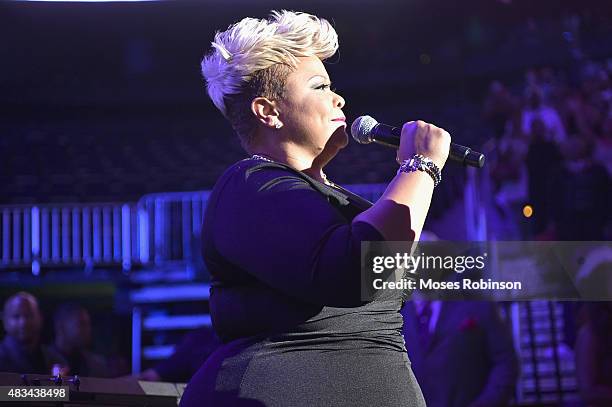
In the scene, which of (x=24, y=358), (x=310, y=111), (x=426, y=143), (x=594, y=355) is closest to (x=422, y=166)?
(x=426, y=143)

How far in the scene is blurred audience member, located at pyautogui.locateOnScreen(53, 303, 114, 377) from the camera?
16.4 feet

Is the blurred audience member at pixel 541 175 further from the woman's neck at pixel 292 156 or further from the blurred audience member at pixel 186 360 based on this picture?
the woman's neck at pixel 292 156

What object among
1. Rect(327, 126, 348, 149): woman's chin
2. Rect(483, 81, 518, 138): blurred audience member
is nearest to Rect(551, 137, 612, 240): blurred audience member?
Rect(483, 81, 518, 138): blurred audience member

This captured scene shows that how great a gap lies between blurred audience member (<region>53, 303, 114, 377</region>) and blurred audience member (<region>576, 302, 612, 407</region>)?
2596 millimetres

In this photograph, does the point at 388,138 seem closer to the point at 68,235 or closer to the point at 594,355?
the point at 594,355

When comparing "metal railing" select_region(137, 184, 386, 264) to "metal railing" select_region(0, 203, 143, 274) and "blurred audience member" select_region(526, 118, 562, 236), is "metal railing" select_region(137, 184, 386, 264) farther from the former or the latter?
"blurred audience member" select_region(526, 118, 562, 236)

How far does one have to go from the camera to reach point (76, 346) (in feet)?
16.8

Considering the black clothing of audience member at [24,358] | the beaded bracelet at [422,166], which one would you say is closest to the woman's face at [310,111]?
the beaded bracelet at [422,166]

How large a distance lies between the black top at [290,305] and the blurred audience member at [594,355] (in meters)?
3.54

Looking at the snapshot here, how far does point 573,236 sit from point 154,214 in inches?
162

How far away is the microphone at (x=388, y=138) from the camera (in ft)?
5.22

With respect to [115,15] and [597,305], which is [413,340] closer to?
[597,305]

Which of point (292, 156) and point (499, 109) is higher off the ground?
point (499, 109)

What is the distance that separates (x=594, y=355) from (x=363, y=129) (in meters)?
3.47
